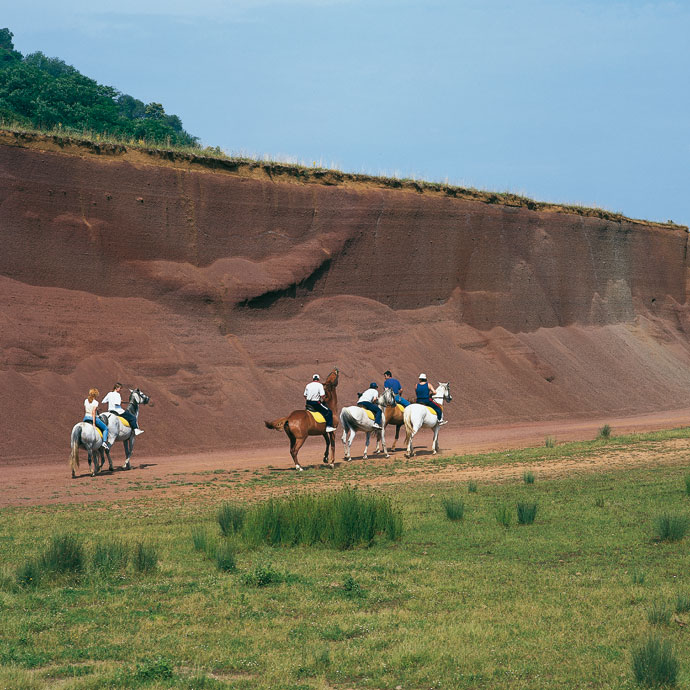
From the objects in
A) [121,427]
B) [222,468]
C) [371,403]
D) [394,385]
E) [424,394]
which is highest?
[394,385]

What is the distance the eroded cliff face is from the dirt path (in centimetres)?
213

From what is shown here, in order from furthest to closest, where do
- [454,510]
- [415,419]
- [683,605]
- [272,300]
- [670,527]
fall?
[272,300], [415,419], [454,510], [670,527], [683,605]

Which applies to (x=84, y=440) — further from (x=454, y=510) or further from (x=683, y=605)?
(x=683, y=605)

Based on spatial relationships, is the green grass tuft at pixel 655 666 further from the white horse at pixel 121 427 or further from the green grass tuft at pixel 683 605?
the white horse at pixel 121 427

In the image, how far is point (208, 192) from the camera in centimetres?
3809

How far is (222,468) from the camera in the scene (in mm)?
24391

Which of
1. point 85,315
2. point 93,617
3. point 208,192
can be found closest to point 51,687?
point 93,617

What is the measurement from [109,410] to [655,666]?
1957cm

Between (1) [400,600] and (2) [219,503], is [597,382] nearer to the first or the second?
(2) [219,503]

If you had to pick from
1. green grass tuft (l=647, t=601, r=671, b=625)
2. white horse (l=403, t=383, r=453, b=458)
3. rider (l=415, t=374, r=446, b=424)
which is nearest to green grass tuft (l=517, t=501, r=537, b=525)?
green grass tuft (l=647, t=601, r=671, b=625)

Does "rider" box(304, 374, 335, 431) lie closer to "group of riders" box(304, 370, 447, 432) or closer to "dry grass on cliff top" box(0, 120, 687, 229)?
"group of riders" box(304, 370, 447, 432)

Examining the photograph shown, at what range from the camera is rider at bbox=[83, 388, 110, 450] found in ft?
74.0

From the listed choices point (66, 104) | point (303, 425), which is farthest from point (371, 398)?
point (66, 104)

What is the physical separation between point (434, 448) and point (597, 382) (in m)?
22.7
